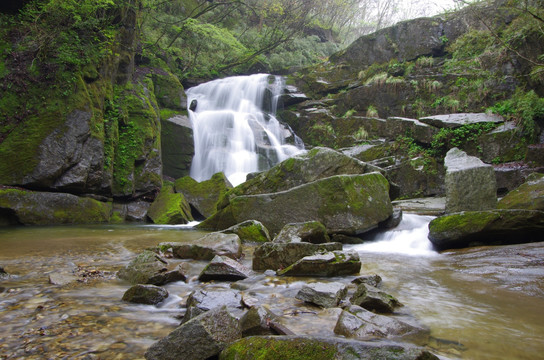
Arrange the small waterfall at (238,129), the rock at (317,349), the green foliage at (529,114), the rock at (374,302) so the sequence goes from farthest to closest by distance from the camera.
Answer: the small waterfall at (238,129)
the green foliage at (529,114)
the rock at (374,302)
the rock at (317,349)

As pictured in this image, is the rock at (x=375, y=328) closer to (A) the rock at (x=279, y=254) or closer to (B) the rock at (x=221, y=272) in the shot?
(B) the rock at (x=221, y=272)

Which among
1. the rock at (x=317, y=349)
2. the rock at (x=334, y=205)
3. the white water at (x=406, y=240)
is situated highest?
the rock at (x=334, y=205)

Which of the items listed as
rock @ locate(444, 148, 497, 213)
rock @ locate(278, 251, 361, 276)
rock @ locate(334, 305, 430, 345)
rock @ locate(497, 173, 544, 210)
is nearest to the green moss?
rock @ locate(334, 305, 430, 345)

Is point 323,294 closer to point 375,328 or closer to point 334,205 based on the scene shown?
point 375,328

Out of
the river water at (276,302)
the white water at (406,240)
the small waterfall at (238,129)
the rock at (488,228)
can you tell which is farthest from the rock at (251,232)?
the small waterfall at (238,129)

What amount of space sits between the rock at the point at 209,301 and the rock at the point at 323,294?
0.61 meters

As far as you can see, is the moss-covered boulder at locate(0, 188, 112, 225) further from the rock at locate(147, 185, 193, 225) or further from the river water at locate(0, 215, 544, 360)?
the river water at locate(0, 215, 544, 360)

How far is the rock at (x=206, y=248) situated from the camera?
5055 millimetres

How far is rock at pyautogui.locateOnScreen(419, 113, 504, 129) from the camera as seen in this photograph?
38.7ft

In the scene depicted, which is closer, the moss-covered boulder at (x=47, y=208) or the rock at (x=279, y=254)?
the rock at (x=279, y=254)

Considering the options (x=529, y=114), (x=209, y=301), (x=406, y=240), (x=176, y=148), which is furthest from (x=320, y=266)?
(x=176, y=148)

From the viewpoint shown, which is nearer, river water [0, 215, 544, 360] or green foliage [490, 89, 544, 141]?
river water [0, 215, 544, 360]

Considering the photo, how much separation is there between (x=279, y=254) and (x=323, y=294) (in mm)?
1501

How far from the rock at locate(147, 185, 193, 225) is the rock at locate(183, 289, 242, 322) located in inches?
304
